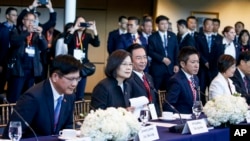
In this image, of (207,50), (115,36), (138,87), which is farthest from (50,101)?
(207,50)

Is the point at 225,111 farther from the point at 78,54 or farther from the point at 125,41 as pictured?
the point at 125,41

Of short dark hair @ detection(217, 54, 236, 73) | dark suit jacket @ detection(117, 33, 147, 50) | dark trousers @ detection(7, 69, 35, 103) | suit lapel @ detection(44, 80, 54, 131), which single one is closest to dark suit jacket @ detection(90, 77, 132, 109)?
suit lapel @ detection(44, 80, 54, 131)

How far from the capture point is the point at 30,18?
5645mm

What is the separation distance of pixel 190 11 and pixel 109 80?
6.39 m

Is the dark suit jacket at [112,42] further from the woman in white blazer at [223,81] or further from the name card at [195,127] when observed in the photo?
the name card at [195,127]

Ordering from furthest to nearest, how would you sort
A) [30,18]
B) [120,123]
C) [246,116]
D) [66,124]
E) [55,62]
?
[30,18], [246,116], [66,124], [55,62], [120,123]

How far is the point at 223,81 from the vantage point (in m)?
4.77

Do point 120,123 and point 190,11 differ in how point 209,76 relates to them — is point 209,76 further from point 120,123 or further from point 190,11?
point 120,123

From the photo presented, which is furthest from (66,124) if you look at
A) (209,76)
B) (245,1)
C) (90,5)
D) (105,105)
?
(245,1)

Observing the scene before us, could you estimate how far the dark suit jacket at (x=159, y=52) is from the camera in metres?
6.95

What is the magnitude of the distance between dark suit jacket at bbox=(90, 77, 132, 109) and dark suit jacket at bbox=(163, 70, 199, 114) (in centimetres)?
63

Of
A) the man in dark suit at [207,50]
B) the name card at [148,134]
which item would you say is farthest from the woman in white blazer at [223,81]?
the man in dark suit at [207,50]

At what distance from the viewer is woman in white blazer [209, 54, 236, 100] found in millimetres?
4723

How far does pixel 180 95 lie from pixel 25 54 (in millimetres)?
2197
